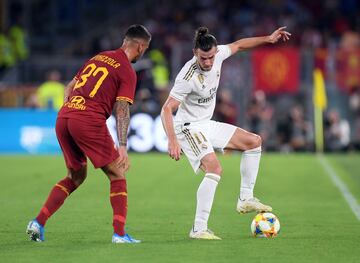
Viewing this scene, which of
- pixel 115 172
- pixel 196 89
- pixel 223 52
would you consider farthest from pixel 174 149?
pixel 223 52

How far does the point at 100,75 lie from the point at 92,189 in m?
7.25

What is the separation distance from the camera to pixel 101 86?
383 inches

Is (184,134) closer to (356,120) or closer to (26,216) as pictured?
(26,216)

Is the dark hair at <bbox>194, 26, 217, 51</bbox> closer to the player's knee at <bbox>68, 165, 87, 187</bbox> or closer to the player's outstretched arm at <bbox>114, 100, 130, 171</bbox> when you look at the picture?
the player's outstretched arm at <bbox>114, 100, 130, 171</bbox>

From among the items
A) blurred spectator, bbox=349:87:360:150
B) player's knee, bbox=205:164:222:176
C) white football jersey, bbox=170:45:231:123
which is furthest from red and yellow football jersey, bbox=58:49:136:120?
blurred spectator, bbox=349:87:360:150

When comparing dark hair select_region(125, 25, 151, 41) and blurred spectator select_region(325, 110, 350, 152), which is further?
blurred spectator select_region(325, 110, 350, 152)

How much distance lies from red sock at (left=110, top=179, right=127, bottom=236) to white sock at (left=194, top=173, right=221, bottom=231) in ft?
2.74

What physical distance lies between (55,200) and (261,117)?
1908 centimetres

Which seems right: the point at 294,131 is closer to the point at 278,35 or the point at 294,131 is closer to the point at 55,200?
the point at 278,35

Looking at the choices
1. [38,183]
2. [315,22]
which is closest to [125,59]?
[38,183]

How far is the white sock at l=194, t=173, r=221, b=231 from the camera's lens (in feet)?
33.3

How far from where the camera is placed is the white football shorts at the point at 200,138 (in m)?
10.6

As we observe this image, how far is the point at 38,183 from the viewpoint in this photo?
706 inches

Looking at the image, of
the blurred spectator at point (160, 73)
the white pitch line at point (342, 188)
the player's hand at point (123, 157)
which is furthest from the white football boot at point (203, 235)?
the blurred spectator at point (160, 73)
